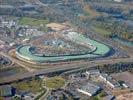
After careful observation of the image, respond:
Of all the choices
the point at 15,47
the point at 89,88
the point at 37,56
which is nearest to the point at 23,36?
the point at 15,47

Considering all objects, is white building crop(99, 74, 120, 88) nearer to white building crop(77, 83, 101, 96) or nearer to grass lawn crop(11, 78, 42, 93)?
white building crop(77, 83, 101, 96)

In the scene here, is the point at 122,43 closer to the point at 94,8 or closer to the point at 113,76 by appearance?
the point at 113,76

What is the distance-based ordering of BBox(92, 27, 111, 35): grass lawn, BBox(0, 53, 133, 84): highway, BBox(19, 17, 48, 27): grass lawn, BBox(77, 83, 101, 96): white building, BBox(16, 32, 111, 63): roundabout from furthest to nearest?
BBox(19, 17, 48, 27): grass lawn
BBox(92, 27, 111, 35): grass lawn
BBox(16, 32, 111, 63): roundabout
BBox(0, 53, 133, 84): highway
BBox(77, 83, 101, 96): white building

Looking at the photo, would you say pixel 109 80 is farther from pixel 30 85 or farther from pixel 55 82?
pixel 30 85

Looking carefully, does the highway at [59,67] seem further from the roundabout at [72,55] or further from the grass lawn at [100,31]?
the grass lawn at [100,31]

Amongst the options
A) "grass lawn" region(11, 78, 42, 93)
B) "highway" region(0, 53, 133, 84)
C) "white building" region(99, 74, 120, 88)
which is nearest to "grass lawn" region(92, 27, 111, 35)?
"highway" region(0, 53, 133, 84)

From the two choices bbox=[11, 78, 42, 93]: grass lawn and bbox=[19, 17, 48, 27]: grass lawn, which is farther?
bbox=[19, 17, 48, 27]: grass lawn

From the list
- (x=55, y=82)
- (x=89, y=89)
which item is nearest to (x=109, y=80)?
(x=89, y=89)
